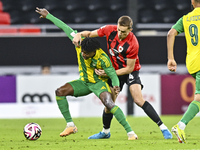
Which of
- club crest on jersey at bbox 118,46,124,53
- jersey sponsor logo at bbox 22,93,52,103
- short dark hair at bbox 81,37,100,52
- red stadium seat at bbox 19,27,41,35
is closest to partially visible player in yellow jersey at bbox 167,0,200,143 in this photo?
club crest on jersey at bbox 118,46,124,53

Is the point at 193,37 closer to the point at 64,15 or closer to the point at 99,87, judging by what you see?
the point at 99,87

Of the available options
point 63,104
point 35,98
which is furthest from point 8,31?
point 63,104

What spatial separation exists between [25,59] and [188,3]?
6142mm

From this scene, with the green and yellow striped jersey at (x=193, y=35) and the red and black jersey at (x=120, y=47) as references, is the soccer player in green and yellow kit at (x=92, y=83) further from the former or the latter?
the green and yellow striped jersey at (x=193, y=35)

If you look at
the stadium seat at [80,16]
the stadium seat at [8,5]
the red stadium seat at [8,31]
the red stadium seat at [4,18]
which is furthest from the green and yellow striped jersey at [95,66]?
the stadium seat at [8,5]

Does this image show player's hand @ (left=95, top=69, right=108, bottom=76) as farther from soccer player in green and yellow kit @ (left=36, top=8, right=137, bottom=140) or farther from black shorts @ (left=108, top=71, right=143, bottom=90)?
black shorts @ (left=108, top=71, right=143, bottom=90)

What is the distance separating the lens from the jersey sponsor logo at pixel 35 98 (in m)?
10.5

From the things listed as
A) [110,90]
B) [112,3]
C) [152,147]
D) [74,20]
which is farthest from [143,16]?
[152,147]

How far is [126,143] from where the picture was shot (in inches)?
199

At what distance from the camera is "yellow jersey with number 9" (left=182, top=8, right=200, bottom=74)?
4832 millimetres

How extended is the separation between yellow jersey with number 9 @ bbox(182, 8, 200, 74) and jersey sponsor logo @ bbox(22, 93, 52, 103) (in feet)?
20.0

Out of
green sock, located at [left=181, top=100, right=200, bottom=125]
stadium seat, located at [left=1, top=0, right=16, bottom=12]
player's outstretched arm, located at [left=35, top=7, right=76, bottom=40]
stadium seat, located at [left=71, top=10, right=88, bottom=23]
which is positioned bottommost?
green sock, located at [left=181, top=100, right=200, bottom=125]

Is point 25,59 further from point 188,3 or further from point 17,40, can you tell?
point 188,3

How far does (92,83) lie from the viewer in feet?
18.9
